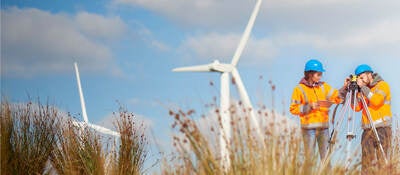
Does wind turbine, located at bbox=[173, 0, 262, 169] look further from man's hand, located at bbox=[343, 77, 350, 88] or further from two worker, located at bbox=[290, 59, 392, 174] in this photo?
man's hand, located at bbox=[343, 77, 350, 88]

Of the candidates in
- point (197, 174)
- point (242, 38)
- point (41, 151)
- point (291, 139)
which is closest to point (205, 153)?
point (197, 174)

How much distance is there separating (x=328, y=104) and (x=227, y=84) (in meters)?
2.22

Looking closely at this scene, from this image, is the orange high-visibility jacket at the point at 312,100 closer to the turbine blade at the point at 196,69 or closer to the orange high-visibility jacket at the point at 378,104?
the orange high-visibility jacket at the point at 378,104

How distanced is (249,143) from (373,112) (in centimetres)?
348

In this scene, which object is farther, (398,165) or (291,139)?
(398,165)

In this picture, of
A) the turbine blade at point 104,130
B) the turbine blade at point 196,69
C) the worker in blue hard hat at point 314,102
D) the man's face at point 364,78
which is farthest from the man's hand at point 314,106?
the turbine blade at point 104,130

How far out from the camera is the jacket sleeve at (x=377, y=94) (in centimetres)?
929

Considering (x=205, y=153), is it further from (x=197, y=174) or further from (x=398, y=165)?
(x=398, y=165)

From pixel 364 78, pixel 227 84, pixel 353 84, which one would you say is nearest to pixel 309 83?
pixel 353 84

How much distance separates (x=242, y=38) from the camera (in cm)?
846

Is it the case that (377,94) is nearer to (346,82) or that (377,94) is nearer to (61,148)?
(346,82)

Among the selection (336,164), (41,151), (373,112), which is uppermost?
(41,151)

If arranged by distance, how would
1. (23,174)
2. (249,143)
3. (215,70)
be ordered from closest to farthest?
1. (249,143)
2. (215,70)
3. (23,174)

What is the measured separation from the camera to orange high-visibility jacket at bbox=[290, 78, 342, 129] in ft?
28.7
